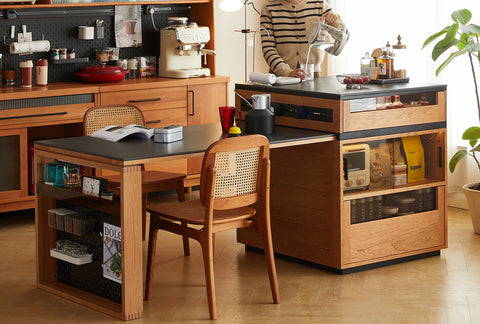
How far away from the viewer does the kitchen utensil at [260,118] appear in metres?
4.43

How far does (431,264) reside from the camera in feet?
15.9

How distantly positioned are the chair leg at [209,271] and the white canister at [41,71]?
2642 millimetres

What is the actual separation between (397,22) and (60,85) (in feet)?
8.51

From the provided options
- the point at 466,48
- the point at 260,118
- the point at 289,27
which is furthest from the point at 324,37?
the point at 466,48

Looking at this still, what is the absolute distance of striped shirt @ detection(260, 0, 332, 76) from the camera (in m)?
5.51

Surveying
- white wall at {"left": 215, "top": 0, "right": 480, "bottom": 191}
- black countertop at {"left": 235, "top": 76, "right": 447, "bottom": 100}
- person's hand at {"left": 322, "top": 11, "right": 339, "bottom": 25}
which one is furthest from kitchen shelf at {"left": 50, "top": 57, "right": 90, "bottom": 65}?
person's hand at {"left": 322, "top": 11, "right": 339, "bottom": 25}

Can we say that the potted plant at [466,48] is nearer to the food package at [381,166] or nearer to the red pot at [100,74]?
the food package at [381,166]

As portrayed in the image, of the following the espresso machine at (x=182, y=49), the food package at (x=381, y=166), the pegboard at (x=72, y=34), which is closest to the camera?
the food package at (x=381, y=166)

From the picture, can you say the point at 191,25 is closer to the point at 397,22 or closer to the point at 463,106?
Answer: the point at 397,22

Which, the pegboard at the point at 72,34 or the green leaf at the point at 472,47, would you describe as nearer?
the green leaf at the point at 472,47

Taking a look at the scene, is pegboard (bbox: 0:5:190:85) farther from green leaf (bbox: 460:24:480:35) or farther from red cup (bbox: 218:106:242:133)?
green leaf (bbox: 460:24:480:35)

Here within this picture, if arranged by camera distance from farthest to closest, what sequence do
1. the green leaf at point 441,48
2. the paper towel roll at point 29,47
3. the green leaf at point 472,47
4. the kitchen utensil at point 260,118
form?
the paper towel roll at point 29,47
the green leaf at point 441,48
the green leaf at point 472,47
the kitchen utensil at point 260,118

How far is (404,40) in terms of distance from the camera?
21.6 feet

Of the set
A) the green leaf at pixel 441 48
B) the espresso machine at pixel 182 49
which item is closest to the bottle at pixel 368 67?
the green leaf at pixel 441 48
